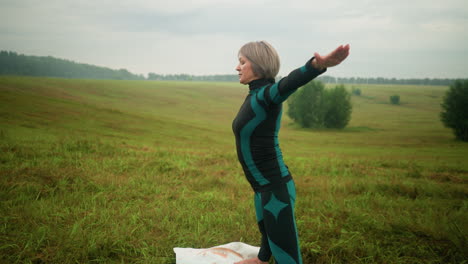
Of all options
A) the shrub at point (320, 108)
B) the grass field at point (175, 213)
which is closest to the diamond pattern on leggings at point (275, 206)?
the grass field at point (175, 213)

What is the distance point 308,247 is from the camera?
3.72 metres

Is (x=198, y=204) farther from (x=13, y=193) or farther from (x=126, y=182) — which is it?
(x=13, y=193)

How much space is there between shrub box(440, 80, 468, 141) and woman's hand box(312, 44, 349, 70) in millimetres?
57337

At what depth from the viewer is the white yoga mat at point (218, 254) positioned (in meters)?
3.41

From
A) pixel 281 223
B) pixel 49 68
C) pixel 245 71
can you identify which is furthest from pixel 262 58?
pixel 49 68

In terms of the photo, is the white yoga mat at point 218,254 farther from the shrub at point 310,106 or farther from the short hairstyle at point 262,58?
the shrub at point 310,106

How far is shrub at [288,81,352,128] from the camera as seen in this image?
221ft

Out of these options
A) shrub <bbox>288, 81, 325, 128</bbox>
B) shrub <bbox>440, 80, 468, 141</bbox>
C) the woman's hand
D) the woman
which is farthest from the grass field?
shrub <bbox>288, 81, 325, 128</bbox>

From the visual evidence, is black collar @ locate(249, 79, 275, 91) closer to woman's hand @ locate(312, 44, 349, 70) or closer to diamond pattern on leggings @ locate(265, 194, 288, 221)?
woman's hand @ locate(312, 44, 349, 70)

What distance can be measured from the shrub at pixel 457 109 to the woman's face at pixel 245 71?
5733 cm

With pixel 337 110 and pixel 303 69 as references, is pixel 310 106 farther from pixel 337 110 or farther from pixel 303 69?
pixel 303 69

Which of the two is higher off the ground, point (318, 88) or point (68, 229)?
point (318, 88)

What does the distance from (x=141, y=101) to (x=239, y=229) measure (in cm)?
7554

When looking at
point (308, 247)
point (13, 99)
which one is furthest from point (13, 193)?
point (13, 99)
